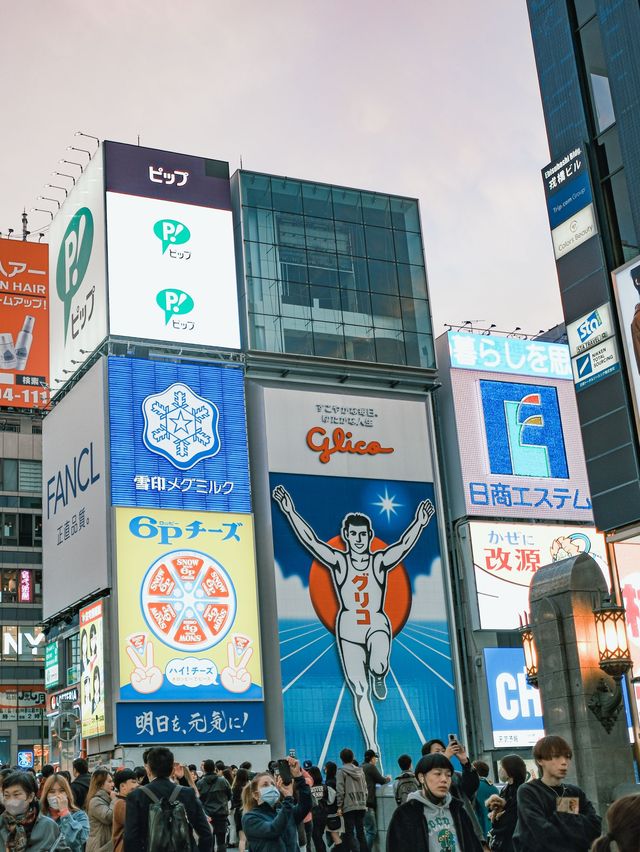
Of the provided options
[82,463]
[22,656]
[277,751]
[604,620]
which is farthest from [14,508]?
[604,620]

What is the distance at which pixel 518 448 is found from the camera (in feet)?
143

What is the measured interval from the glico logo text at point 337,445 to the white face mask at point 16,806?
1268 inches

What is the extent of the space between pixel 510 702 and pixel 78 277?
21.1m

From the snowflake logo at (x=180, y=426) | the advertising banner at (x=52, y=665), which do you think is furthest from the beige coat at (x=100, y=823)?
the advertising banner at (x=52, y=665)

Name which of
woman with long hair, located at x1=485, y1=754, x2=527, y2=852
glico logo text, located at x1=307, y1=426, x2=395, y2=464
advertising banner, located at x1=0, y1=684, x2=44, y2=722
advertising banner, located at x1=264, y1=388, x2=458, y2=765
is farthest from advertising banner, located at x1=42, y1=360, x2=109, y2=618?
advertising banner, located at x1=0, y1=684, x2=44, y2=722

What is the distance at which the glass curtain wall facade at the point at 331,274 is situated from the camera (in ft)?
135

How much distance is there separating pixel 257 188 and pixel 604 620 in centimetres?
2874

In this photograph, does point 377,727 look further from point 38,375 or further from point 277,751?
point 38,375

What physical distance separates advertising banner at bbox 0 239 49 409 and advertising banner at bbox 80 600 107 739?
2942cm

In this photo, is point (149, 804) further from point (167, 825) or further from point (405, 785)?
point (405, 785)

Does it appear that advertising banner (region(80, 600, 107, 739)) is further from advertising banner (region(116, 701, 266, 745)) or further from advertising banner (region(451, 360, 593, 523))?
advertising banner (region(451, 360, 593, 523))

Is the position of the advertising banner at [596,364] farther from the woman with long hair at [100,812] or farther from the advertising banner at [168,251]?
the advertising banner at [168,251]

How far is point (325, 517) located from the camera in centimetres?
3934

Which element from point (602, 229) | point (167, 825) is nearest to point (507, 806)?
point (167, 825)
